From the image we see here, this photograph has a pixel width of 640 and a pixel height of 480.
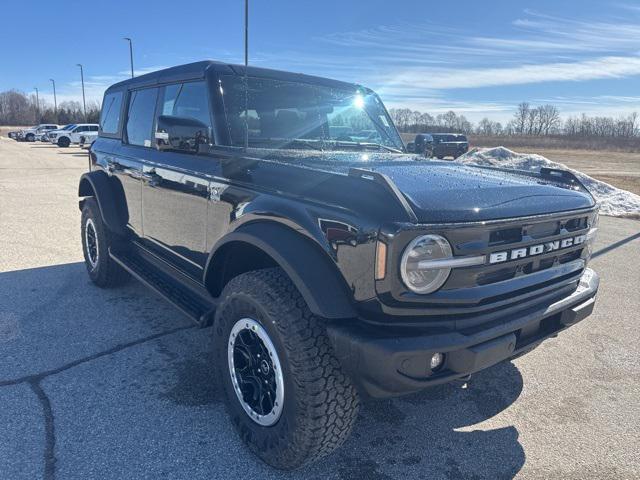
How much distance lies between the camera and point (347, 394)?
2350mm

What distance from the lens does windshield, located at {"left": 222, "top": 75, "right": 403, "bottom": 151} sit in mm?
3385

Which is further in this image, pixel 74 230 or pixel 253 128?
pixel 74 230

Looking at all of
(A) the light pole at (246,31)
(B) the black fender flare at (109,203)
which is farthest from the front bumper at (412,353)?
(B) the black fender flare at (109,203)

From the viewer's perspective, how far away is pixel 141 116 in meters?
4.46

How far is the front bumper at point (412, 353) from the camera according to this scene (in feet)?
6.77

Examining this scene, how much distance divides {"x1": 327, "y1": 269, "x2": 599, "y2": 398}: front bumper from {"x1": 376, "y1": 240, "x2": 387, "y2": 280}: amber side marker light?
26 cm

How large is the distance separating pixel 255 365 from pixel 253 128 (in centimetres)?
160

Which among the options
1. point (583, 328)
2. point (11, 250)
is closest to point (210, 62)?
point (583, 328)

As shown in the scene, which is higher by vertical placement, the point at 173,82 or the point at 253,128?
the point at 173,82

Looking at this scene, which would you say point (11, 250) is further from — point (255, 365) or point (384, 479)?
point (384, 479)

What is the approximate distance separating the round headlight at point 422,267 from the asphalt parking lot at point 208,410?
1.05 metres

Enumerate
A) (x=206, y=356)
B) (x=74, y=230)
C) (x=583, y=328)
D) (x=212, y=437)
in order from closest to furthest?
(x=212, y=437) → (x=206, y=356) → (x=583, y=328) → (x=74, y=230)

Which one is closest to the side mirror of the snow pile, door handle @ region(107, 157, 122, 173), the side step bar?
the side step bar

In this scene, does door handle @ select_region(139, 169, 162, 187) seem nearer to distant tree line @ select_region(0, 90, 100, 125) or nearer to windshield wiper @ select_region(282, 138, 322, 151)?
windshield wiper @ select_region(282, 138, 322, 151)
